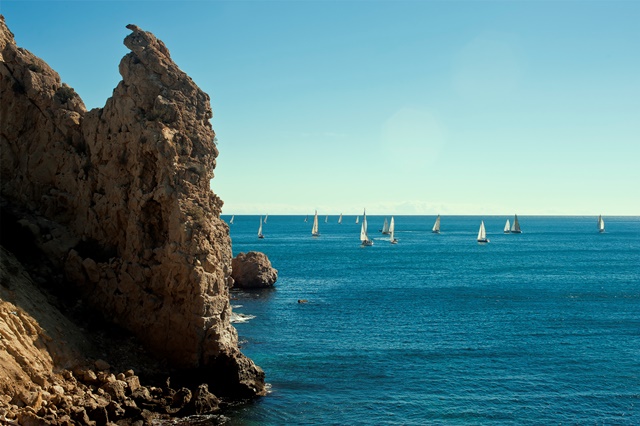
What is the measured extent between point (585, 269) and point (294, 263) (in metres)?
52.4

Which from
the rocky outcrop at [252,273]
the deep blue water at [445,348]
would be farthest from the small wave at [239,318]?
the rocky outcrop at [252,273]

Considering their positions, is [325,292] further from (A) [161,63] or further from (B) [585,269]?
(B) [585,269]

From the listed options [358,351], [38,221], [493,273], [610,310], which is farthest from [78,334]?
[493,273]

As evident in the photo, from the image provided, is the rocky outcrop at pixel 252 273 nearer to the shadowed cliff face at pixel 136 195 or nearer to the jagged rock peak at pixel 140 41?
the shadowed cliff face at pixel 136 195

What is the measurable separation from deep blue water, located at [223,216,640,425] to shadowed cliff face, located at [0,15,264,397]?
240 inches

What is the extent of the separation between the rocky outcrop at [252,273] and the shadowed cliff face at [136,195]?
41.0 metres

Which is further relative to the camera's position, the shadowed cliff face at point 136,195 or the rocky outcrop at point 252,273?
the rocky outcrop at point 252,273

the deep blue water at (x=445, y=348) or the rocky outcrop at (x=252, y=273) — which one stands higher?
the rocky outcrop at (x=252, y=273)

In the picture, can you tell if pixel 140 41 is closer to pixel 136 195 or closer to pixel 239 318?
pixel 136 195

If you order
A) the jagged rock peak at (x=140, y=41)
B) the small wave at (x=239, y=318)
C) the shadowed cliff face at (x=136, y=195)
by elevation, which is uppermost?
the jagged rock peak at (x=140, y=41)

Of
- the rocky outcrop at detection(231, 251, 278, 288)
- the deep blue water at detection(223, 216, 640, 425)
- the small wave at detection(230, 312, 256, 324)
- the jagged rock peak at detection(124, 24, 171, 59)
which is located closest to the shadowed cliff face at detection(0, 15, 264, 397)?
the jagged rock peak at detection(124, 24, 171, 59)

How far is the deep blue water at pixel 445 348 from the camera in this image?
32.7 meters

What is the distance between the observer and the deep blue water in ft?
107

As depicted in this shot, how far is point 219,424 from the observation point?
2948cm
